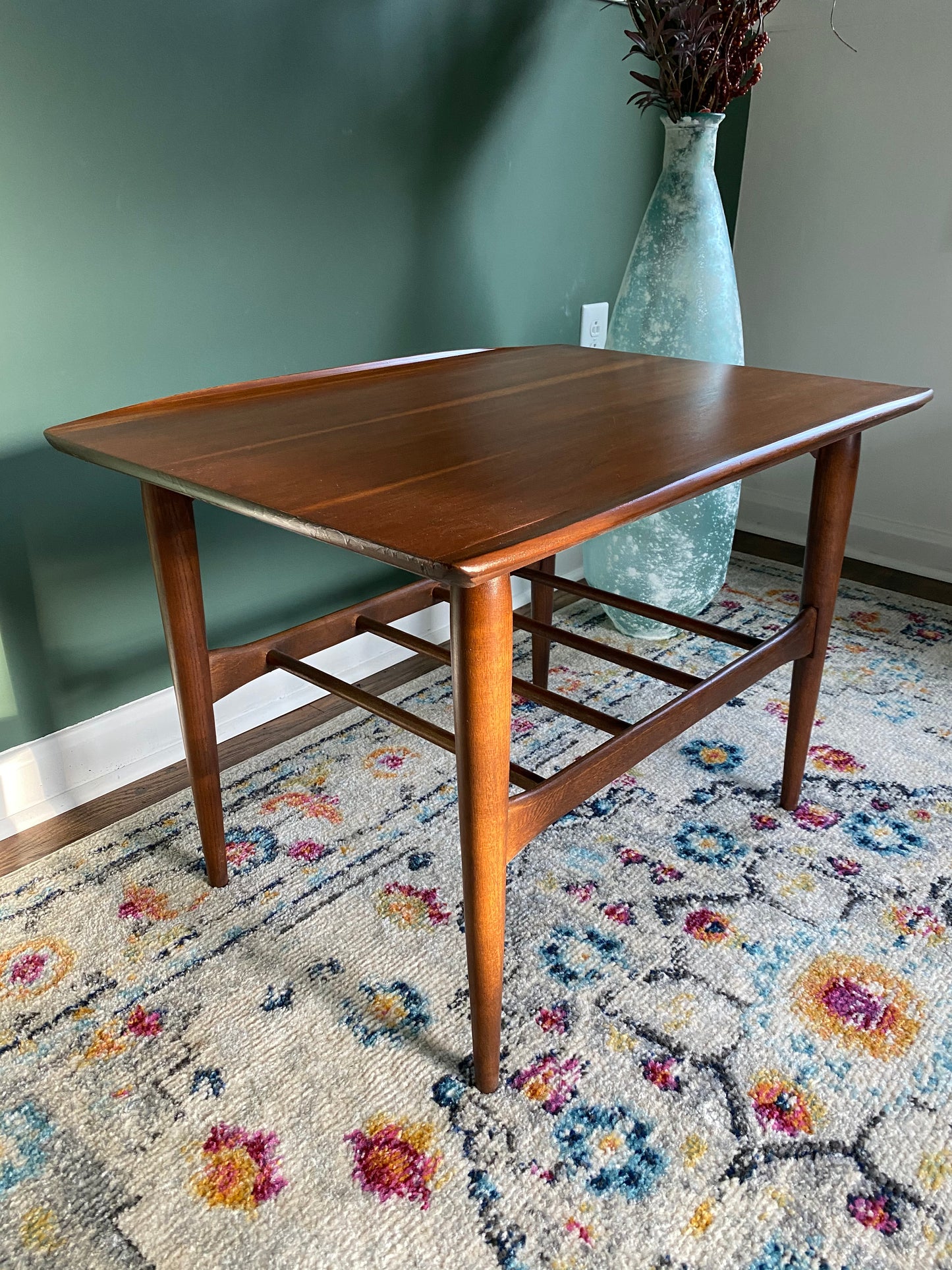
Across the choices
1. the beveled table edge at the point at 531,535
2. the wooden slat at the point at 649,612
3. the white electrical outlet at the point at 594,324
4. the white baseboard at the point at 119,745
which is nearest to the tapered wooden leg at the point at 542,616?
the wooden slat at the point at 649,612

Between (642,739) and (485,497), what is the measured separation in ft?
1.23

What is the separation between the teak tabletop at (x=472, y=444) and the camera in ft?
2.47

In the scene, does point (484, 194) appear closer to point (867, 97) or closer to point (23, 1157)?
point (867, 97)

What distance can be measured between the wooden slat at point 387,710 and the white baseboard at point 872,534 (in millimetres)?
1633

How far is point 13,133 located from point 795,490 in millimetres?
1987

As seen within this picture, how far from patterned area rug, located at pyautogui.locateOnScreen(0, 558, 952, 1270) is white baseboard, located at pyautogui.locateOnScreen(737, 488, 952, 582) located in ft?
2.87

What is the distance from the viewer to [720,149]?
92.1 inches

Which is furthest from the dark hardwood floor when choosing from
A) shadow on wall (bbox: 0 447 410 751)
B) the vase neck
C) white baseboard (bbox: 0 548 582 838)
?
the vase neck

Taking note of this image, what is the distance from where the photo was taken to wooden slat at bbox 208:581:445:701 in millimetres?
1171

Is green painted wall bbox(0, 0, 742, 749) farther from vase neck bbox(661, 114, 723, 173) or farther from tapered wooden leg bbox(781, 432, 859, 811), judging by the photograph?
tapered wooden leg bbox(781, 432, 859, 811)

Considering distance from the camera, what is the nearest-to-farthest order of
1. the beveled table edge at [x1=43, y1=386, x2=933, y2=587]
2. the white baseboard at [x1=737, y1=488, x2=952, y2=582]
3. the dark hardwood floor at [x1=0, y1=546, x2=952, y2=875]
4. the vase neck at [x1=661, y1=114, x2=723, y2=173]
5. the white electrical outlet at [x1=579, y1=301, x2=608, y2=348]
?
1. the beveled table edge at [x1=43, y1=386, x2=933, y2=587]
2. the dark hardwood floor at [x1=0, y1=546, x2=952, y2=875]
3. the vase neck at [x1=661, y1=114, x2=723, y2=173]
4. the white electrical outlet at [x1=579, y1=301, x2=608, y2=348]
5. the white baseboard at [x1=737, y1=488, x2=952, y2=582]

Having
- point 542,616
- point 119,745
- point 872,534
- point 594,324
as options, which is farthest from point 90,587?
point 872,534

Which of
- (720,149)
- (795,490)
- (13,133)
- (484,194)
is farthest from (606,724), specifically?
(720,149)

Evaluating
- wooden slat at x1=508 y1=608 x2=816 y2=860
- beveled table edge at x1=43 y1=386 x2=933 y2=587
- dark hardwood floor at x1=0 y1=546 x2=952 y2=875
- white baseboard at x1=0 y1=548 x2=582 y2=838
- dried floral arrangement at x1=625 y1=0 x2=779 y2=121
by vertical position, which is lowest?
dark hardwood floor at x1=0 y1=546 x2=952 y2=875
